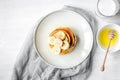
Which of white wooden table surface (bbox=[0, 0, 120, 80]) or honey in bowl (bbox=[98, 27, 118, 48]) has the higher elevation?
white wooden table surface (bbox=[0, 0, 120, 80])

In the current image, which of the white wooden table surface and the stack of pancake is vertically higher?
the white wooden table surface

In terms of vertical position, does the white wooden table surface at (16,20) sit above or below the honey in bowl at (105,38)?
above

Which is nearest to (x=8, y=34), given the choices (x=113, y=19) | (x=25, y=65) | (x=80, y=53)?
(x=25, y=65)
